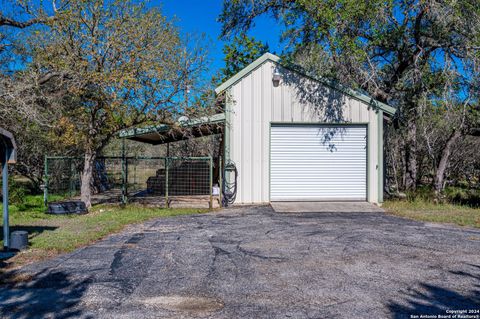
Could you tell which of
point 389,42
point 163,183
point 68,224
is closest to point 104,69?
point 68,224

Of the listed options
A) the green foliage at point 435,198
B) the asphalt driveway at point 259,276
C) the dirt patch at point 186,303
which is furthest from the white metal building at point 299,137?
the dirt patch at point 186,303

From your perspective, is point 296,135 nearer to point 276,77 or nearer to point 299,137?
point 299,137

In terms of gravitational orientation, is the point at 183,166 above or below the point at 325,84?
below

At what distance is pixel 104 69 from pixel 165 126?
2239 millimetres

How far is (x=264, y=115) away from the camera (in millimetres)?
12000

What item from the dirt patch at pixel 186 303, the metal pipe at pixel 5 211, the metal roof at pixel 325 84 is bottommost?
the dirt patch at pixel 186 303

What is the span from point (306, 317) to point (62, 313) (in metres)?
2.31

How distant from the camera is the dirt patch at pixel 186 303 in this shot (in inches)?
157

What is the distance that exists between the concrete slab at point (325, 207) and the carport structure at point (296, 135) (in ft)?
1.28

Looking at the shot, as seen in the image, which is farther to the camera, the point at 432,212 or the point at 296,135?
the point at 296,135

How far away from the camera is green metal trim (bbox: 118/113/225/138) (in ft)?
37.8

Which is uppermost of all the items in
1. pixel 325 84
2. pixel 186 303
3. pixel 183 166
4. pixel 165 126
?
pixel 325 84

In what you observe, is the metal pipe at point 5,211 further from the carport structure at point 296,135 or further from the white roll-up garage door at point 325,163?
the white roll-up garage door at point 325,163

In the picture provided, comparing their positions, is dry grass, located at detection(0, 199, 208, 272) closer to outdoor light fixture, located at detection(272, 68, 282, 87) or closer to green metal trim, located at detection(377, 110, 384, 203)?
outdoor light fixture, located at detection(272, 68, 282, 87)
